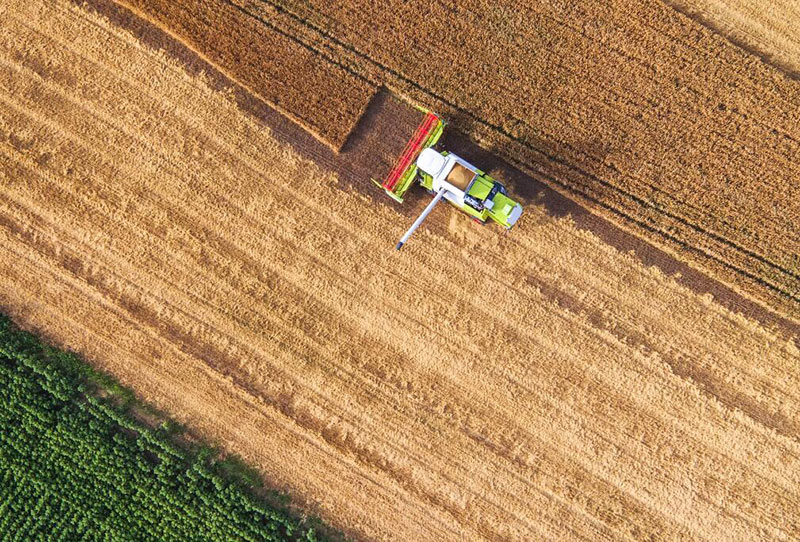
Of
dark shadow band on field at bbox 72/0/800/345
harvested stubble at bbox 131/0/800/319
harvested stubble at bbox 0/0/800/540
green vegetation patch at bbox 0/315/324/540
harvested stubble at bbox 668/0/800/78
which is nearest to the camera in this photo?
green vegetation patch at bbox 0/315/324/540

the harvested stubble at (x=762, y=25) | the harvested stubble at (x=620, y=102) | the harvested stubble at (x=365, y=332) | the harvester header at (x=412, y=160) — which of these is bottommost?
the harvested stubble at (x=365, y=332)

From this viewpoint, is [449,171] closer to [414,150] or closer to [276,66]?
[414,150]

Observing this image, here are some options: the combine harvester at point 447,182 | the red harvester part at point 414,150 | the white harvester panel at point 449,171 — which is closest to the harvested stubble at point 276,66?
the red harvester part at point 414,150

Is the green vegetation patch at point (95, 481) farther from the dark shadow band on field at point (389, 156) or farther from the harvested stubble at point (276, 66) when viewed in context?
the harvested stubble at point (276, 66)

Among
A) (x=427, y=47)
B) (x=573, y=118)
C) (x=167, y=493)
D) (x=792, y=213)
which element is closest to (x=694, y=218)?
(x=792, y=213)

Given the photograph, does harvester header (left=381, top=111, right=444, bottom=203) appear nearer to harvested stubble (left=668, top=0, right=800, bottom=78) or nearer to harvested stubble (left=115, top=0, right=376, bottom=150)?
harvested stubble (left=115, top=0, right=376, bottom=150)

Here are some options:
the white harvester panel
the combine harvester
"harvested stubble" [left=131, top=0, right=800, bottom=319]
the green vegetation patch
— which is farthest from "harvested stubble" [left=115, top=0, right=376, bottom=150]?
the green vegetation patch
